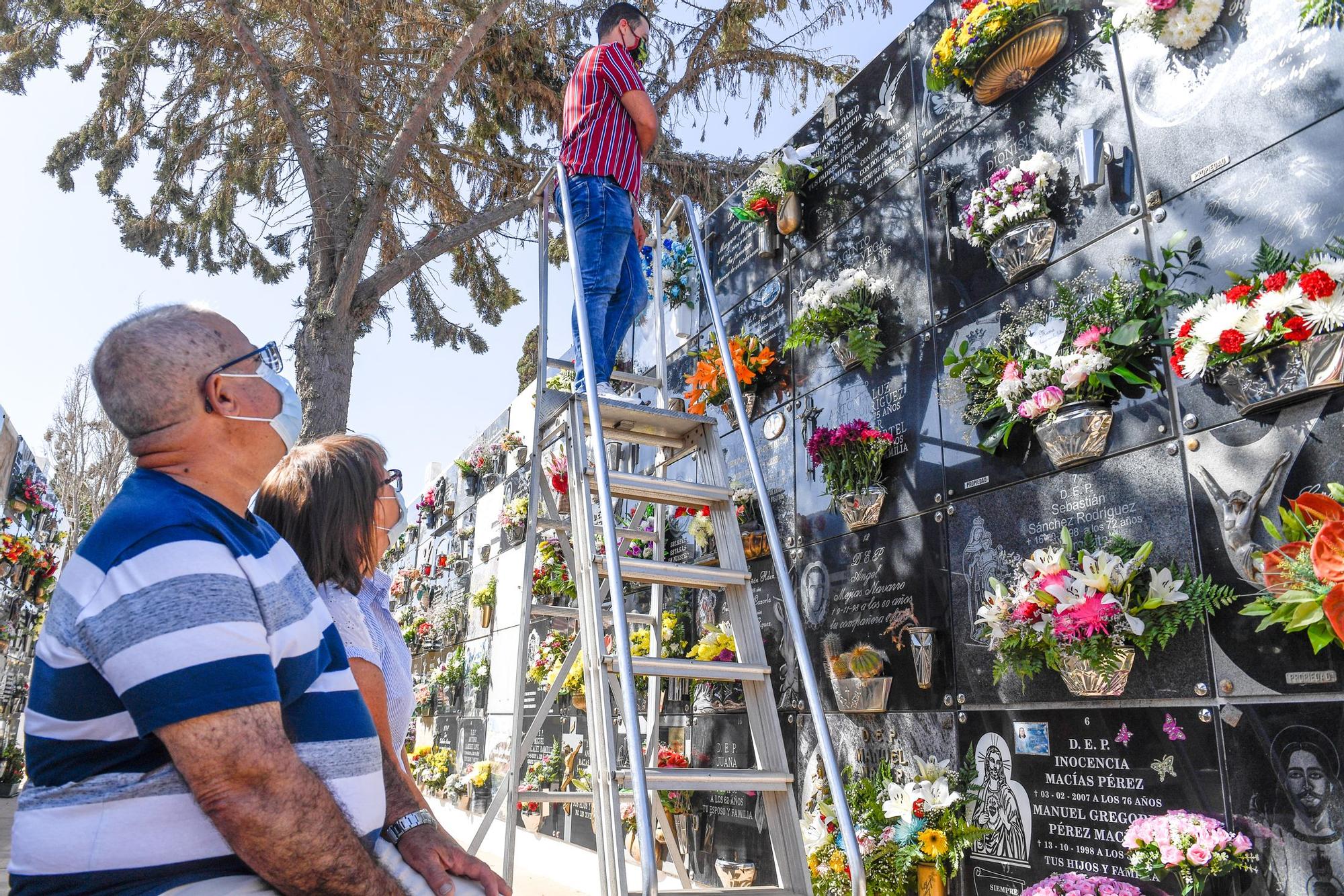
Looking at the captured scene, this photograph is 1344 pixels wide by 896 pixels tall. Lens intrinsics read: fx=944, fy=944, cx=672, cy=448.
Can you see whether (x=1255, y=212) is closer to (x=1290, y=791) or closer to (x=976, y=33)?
(x=976, y=33)

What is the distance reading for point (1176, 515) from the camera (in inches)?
112

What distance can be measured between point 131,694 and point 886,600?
3.25 m

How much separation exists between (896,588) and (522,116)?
6.24 meters

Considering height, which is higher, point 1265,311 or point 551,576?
point 1265,311

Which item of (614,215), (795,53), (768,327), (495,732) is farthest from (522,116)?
(495,732)

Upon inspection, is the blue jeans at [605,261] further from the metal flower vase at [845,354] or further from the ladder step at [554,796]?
the ladder step at [554,796]

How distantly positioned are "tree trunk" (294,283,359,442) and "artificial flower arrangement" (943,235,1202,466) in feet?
17.2

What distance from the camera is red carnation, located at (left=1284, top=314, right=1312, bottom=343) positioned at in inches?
94.3

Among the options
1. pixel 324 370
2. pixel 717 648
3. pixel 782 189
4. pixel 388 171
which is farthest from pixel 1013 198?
pixel 388 171

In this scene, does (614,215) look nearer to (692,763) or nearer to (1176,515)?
(1176,515)

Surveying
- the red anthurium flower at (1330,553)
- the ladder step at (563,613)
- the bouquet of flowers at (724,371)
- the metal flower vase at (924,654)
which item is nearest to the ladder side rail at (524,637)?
the ladder step at (563,613)

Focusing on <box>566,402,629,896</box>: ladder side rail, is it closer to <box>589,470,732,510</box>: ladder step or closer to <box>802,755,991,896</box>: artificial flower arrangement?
<box>589,470,732,510</box>: ladder step

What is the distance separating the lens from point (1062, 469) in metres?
3.24

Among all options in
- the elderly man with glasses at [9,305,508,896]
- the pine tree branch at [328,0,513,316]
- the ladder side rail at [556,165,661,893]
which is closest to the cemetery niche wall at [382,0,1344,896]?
the ladder side rail at [556,165,661,893]
